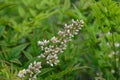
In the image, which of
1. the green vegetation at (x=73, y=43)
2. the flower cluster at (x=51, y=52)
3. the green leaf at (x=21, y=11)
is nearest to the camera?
the flower cluster at (x=51, y=52)

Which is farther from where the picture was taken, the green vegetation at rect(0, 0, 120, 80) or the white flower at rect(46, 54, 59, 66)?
the green vegetation at rect(0, 0, 120, 80)

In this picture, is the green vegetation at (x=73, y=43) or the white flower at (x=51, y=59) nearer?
the white flower at (x=51, y=59)

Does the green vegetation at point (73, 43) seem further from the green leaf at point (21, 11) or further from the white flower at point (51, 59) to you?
the white flower at point (51, 59)

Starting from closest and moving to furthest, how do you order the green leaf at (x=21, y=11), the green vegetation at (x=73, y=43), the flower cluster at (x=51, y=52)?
the flower cluster at (x=51, y=52) < the green vegetation at (x=73, y=43) < the green leaf at (x=21, y=11)

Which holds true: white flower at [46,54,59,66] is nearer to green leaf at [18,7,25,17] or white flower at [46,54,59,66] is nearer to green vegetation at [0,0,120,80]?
green vegetation at [0,0,120,80]

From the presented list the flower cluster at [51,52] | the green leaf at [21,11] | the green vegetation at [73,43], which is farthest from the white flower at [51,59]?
the green leaf at [21,11]

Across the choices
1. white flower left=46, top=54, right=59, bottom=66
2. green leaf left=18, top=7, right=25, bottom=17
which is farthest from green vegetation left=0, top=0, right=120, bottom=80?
white flower left=46, top=54, right=59, bottom=66

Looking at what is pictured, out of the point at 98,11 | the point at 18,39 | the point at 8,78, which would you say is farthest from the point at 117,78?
the point at 8,78

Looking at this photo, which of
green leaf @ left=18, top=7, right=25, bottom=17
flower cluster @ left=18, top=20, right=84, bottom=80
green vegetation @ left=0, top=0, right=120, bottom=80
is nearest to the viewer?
flower cluster @ left=18, top=20, right=84, bottom=80

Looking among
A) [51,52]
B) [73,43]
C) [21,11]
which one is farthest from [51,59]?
[21,11]
